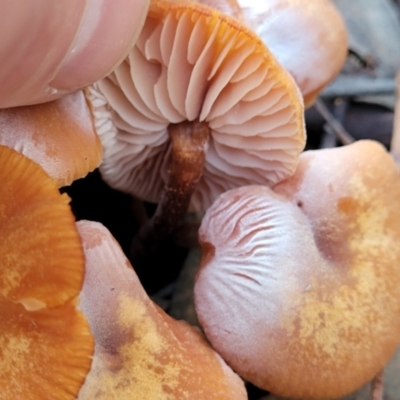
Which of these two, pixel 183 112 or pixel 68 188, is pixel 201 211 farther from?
pixel 183 112

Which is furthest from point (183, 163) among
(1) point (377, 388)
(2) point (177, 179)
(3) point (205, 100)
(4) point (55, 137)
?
(1) point (377, 388)

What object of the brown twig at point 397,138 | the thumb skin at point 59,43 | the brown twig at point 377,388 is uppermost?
the thumb skin at point 59,43

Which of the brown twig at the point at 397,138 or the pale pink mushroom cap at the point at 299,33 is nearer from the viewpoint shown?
the pale pink mushroom cap at the point at 299,33

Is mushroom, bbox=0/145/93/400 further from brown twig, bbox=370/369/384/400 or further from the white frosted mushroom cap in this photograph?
brown twig, bbox=370/369/384/400

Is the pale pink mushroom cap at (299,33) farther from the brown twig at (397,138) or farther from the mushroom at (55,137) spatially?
the mushroom at (55,137)

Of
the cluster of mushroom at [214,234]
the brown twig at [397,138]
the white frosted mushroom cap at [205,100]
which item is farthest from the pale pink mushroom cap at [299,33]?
A: the brown twig at [397,138]

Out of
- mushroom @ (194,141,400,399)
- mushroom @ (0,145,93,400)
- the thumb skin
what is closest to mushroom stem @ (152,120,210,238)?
mushroom @ (194,141,400,399)

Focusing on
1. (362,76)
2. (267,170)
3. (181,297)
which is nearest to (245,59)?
(267,170)

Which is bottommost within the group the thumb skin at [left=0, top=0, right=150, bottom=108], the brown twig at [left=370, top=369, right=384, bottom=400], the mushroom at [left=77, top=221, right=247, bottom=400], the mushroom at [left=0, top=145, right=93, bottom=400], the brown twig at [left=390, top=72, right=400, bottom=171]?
the brown twig at [left=370, top=369, right=384, bottom=400]
